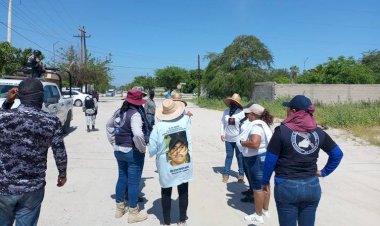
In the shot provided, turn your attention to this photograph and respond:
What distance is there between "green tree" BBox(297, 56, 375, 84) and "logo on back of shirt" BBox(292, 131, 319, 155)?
125 ft

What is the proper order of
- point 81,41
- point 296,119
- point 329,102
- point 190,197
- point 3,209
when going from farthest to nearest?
point 81,41, point 329,102, point 190,197, point 296,119, point 3,209

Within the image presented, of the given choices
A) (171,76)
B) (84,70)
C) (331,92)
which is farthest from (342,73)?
(171,76)

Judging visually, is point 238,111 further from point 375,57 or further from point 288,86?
point 375,57

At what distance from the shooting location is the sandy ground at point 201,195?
16.8ft

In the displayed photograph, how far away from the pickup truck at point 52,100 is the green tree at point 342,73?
105 ft

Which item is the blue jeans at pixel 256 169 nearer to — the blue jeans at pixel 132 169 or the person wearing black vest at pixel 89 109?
the blue jeans at pixel 132 169

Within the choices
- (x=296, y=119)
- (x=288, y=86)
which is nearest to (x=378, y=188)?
(x=296, y=119)

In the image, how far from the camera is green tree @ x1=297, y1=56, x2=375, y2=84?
38000mm

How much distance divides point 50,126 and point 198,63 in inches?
1997

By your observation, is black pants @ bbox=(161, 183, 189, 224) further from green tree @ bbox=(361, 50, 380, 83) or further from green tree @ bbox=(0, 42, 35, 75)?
green tree @ bbox=(361, 50, 380, 83)

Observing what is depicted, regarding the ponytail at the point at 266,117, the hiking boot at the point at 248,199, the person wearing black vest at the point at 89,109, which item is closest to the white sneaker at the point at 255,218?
the hiking boot at the point at 248,199

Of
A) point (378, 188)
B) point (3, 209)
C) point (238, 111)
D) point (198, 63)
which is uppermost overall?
point (198, 63)

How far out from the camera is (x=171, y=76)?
94.4 meters

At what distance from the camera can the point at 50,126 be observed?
3.05 metres
